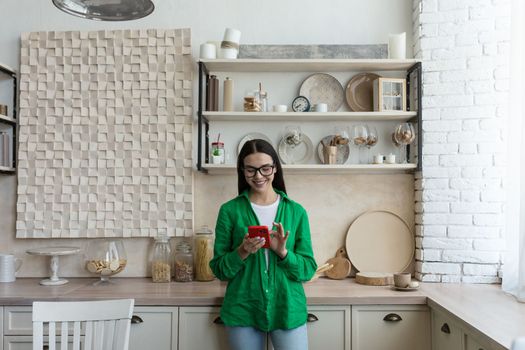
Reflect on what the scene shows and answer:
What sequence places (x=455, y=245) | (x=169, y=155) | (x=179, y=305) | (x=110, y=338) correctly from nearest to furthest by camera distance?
A: (x=110, y=338) → (x=179, y=305) → (x=455, y=245) → (x=169, y=155)

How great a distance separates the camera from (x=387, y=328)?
276 cm

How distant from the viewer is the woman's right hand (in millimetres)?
2350

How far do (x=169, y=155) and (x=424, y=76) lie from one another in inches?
62.6

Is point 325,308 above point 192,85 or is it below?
below

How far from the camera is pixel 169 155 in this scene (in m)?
3.37

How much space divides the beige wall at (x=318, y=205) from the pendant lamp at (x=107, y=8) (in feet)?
5.01

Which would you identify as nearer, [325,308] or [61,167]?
[325,308]

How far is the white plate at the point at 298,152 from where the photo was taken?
336 centimetres

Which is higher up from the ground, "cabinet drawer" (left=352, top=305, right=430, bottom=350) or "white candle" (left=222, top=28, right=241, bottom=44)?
"white candle" (left=222, top=28, right=241, bottom=44)

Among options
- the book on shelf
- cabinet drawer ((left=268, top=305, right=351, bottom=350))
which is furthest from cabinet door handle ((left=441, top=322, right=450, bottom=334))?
the book on shelf

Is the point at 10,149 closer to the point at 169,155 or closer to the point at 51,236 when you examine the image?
the point at 51,236

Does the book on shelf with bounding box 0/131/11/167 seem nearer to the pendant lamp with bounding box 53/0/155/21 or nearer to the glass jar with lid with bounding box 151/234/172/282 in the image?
the glass jar with lid with bounding box 151/234/172/282

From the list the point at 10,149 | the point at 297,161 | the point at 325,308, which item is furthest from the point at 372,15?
the point at 10,149

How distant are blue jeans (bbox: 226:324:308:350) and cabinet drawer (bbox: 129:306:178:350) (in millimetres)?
380
